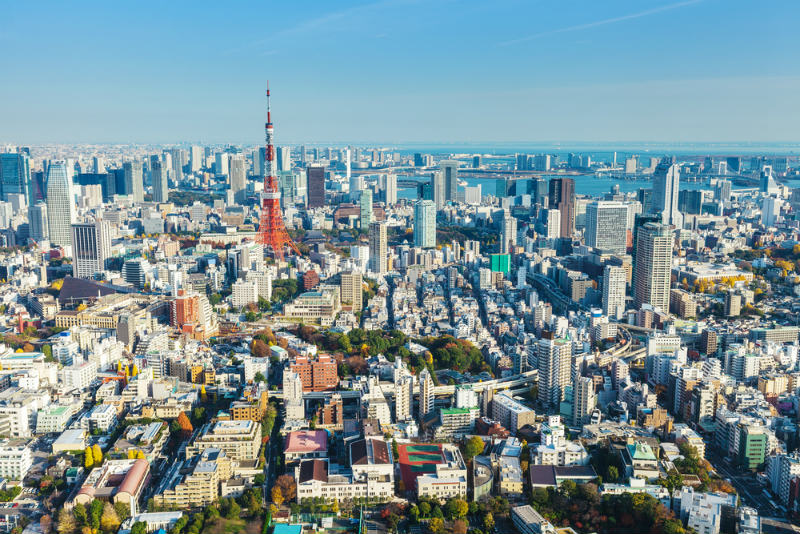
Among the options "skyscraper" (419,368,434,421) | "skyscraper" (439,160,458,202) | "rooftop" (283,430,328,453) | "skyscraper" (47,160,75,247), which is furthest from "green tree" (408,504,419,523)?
"skyscraper" (439,160,458,202)

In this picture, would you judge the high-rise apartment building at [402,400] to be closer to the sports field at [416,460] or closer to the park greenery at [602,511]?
the sports field at [416,460]

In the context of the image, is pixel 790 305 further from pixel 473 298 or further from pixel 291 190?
pixel 291 190

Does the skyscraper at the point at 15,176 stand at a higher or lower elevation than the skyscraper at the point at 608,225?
higher

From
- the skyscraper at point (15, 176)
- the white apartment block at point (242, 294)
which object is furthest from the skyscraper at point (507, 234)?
the skyscraper at point (15, 176)

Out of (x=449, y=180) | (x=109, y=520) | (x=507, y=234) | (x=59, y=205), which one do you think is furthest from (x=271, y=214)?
(x=449, y=180)

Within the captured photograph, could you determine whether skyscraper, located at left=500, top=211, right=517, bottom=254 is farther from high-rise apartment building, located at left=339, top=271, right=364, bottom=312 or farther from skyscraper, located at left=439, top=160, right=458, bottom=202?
skyscraper, located at left=439, top=160, right=458, bottom=202

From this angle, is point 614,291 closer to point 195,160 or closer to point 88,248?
point 88,248
